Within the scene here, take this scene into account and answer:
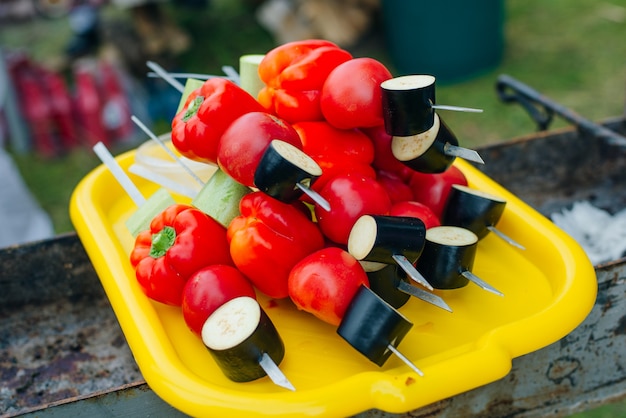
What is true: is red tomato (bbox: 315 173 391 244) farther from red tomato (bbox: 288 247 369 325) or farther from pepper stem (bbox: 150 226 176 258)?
pepper stem (bbox: 150 226 176 258)

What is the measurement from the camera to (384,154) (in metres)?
1.59

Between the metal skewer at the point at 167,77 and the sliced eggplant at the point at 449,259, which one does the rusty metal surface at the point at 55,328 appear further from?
the sliced eggplant at the point at 449,259

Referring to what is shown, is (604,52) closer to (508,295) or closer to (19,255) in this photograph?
(508,295)

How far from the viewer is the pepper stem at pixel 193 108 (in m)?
1.50

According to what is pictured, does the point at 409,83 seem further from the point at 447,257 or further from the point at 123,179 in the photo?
the point at 123,179

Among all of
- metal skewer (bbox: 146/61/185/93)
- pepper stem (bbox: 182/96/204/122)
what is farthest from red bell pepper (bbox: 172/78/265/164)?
metal skewer (bbox: 146/61/185/93)

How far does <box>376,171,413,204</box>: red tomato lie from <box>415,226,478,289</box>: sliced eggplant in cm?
14

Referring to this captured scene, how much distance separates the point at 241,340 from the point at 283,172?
1.03ft

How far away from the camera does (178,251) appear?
1.45 metres

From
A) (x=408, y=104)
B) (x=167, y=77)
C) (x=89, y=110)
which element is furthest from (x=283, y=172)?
(x=89, y=110)

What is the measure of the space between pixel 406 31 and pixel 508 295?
3.77 metres

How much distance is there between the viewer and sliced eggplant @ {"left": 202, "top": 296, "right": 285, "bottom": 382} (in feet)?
4.04

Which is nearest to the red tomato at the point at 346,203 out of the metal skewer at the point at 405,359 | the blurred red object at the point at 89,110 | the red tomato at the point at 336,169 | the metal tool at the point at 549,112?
the red tomato at the point at 336,169

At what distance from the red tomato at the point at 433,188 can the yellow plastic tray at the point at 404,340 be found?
0.55ft
